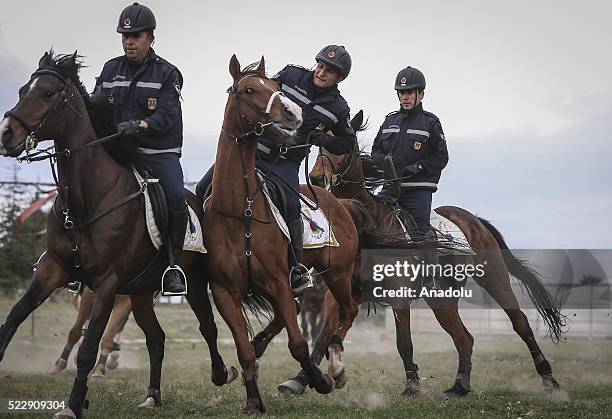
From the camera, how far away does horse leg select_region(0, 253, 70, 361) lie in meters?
8.06

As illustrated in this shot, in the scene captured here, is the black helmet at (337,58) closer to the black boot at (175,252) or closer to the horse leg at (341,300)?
the horse leg at (341,300)

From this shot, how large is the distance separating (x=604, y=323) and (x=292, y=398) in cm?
1686

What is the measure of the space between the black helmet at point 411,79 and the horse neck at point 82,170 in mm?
4938

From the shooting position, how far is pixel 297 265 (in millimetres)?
9359

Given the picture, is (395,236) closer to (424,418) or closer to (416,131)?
(416,131)

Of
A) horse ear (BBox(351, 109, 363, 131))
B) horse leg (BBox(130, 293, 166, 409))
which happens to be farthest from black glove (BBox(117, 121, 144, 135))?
horse ear (BBox(351, 109, 363, 131))

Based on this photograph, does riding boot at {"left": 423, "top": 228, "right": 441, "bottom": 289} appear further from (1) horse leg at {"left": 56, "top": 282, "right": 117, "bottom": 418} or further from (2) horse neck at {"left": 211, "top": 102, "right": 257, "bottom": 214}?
(1) horse leg at {"left": 56, "top": 282, "right": 117, "bottom": 418}

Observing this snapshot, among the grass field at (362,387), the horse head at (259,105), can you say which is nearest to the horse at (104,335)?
the grass field at (362,387)

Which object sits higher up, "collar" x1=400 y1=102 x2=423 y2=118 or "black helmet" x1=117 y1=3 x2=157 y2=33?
"black helmet" x1=117 y1=3 x2=157 y2=33

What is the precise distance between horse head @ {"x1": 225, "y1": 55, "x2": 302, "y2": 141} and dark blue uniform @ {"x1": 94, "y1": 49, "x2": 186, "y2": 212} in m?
0.65

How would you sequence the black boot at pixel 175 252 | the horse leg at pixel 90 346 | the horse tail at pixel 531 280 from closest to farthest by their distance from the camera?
the horse leg at pixel 90 346
the black boot at pixel 175 252
the horse tail at pixel 531 280

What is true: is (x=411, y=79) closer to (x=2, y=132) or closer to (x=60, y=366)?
(x=2, y=132)

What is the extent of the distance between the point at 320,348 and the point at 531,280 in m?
3.66

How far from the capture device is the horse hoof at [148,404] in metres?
9.57
